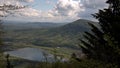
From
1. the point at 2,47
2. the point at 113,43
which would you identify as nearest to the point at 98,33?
the point at 113,43

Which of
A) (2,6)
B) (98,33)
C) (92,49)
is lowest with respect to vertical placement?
(92,49)

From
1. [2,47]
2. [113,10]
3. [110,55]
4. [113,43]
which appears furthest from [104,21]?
[2,47]

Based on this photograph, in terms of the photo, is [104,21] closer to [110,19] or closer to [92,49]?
[110,19]

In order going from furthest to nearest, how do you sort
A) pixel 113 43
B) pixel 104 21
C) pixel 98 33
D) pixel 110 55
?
pixel 98 33
pixel 104 21
pixel 110 55
pixel 113 43

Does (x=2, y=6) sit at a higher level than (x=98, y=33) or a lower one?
higher

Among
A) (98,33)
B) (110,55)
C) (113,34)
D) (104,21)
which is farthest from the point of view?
(98,33)

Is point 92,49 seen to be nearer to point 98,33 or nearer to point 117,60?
point 98,33

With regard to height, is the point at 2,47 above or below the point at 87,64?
above

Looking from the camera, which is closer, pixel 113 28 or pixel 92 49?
pixel 113 28

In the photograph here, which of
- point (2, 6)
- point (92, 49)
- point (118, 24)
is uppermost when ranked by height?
point (2, 6)
